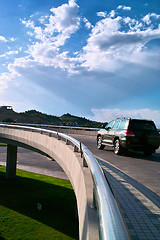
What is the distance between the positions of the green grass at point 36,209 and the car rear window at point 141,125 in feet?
36.9

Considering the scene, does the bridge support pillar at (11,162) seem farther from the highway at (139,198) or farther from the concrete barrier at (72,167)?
the highway at (139,198)

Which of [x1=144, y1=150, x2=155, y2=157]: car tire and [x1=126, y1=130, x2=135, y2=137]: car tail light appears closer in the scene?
Result: [x1=126, y1=130, x2=135, y2=137]: car tail light

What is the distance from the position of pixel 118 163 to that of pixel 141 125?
123 inches

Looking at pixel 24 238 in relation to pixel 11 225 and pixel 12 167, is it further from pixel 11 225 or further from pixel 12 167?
pixel 12 167

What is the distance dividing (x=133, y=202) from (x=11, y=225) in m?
18.9

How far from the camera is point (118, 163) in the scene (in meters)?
10.3

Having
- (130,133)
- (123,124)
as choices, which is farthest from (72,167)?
(123,124)

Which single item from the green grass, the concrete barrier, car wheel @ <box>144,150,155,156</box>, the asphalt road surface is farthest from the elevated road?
the green grass

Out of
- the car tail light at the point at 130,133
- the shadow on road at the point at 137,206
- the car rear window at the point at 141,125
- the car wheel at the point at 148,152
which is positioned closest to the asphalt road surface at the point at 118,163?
the car wheel at the point at 148,152

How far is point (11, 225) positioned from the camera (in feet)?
69.8

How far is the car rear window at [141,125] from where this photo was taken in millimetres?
12539

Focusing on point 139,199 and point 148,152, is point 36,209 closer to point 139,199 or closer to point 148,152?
point 148,152

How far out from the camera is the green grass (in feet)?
66.1

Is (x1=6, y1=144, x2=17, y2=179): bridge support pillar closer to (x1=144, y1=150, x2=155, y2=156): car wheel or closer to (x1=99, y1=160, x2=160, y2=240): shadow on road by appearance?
(x1=144, y1=150, x2=155, y2=156): car wheel
